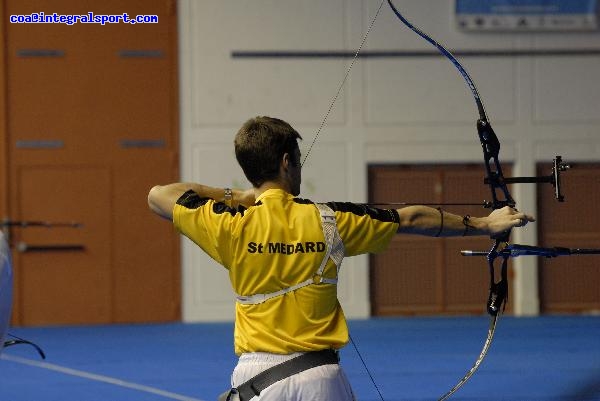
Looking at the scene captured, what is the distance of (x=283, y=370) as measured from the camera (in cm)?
277

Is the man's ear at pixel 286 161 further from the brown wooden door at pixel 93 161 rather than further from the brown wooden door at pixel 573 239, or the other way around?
the brown wooden door at pixel 573 239

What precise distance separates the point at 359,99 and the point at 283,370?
32.1 feet

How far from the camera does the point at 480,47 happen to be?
40.7 ft

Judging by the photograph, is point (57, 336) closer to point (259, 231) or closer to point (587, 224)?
point (587, 224)

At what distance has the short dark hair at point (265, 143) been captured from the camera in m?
2.76

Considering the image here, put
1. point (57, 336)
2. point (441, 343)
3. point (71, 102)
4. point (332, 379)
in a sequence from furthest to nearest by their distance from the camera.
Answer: point (71, 102) < point (57, 336) < point (441, 343) < point (332, 379)

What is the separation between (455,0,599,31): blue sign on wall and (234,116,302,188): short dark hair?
389 inches

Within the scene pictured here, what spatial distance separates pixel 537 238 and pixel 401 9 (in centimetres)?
330

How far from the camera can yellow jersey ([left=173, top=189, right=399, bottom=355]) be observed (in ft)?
9.13

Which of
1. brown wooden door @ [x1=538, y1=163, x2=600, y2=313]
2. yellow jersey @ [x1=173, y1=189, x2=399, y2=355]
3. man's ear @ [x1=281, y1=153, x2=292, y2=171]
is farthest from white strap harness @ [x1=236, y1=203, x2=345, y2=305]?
brown wooden door @ [x1=538, y1=163, x2=600, y2=313]

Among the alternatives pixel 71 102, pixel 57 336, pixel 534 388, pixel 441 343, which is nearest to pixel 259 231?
pixel 534 388
